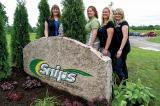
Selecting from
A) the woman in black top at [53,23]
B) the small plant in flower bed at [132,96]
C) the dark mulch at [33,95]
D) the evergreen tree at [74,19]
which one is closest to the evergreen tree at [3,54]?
the dark mulch at [33,95]

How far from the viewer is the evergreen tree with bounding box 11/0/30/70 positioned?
39.8ft

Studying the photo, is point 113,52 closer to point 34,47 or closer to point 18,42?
point 34,47

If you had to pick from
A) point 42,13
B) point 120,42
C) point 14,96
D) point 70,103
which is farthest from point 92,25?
point 42,13

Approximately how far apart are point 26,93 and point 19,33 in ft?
8.13

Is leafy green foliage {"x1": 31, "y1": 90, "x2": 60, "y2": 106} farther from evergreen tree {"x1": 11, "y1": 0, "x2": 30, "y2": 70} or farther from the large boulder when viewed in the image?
evergreen tree {"x1": 11, "y1": 0, "x2": 30, "y2": 70}

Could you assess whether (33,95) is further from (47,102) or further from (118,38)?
(118,38)

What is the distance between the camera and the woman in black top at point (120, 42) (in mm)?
10133

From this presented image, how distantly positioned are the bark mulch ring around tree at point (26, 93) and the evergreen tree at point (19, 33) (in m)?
0.90

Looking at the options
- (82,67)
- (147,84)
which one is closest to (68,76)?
(82,67)

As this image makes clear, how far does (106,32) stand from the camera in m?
10.3

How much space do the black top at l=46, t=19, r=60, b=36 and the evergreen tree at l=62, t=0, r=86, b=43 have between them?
0.28 meters

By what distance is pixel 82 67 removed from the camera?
9836 mm

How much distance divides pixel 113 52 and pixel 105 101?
5.12ft

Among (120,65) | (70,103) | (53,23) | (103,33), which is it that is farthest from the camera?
(53,23)
